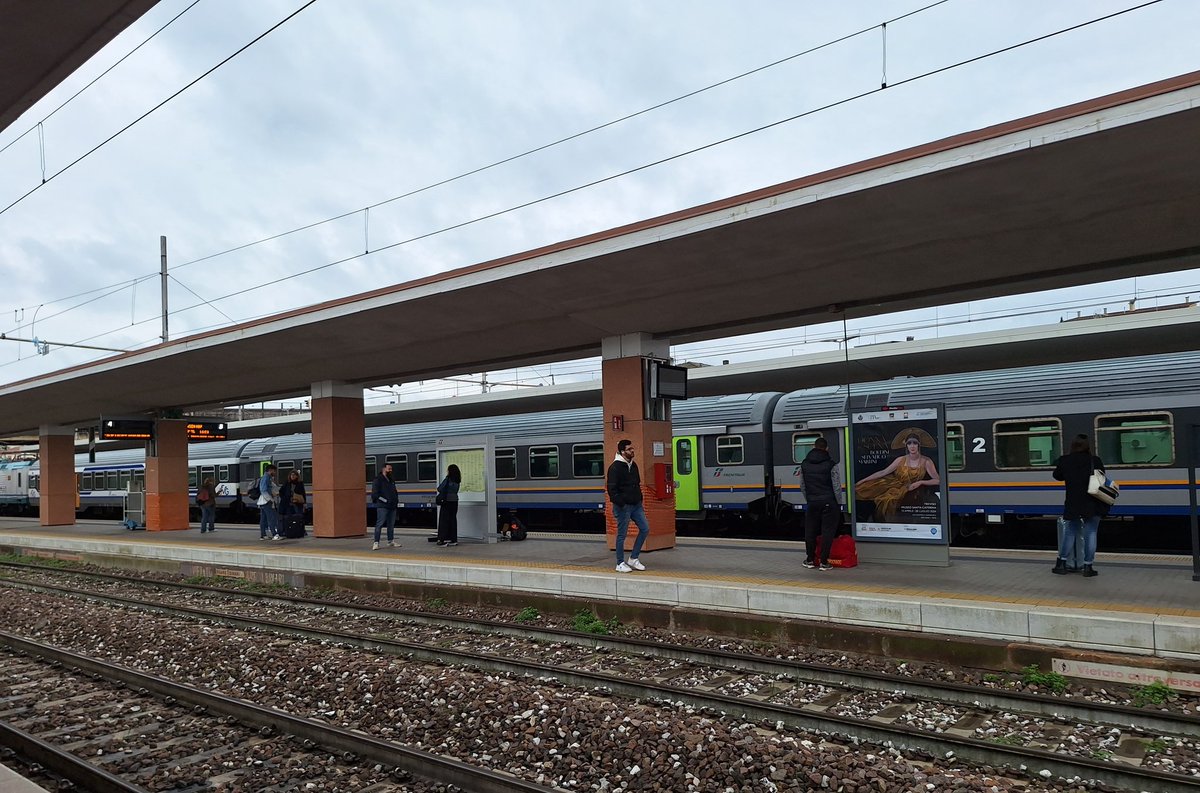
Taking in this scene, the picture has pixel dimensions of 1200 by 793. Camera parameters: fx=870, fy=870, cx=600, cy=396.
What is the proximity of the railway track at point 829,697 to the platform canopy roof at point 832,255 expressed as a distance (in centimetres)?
427

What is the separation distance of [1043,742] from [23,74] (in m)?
7.95

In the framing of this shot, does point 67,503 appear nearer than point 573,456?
No

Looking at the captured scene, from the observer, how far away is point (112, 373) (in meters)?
18.3

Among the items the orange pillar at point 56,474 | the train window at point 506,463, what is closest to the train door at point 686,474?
the train window at point 506,463

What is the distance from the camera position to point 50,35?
5000mm

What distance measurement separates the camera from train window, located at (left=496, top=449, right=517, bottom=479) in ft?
73.9

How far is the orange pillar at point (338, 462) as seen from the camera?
1836cm

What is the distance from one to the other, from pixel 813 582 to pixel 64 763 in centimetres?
718

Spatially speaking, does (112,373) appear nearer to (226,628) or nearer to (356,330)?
(356,330)

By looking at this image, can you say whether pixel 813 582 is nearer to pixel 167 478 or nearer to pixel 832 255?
pixel 832 255

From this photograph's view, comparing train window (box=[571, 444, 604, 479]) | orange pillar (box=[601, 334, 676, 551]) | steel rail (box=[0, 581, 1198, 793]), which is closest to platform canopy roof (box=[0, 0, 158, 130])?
steel rail (box=[0, 581, 1198, 793])

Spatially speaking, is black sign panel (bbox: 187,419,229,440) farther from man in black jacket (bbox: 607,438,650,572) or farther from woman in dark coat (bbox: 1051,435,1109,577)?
woman in dark coat (bbox: 1051,435,1109,577)

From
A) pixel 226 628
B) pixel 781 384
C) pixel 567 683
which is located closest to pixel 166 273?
pixel 226 628

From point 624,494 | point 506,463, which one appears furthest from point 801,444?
point 506,463
